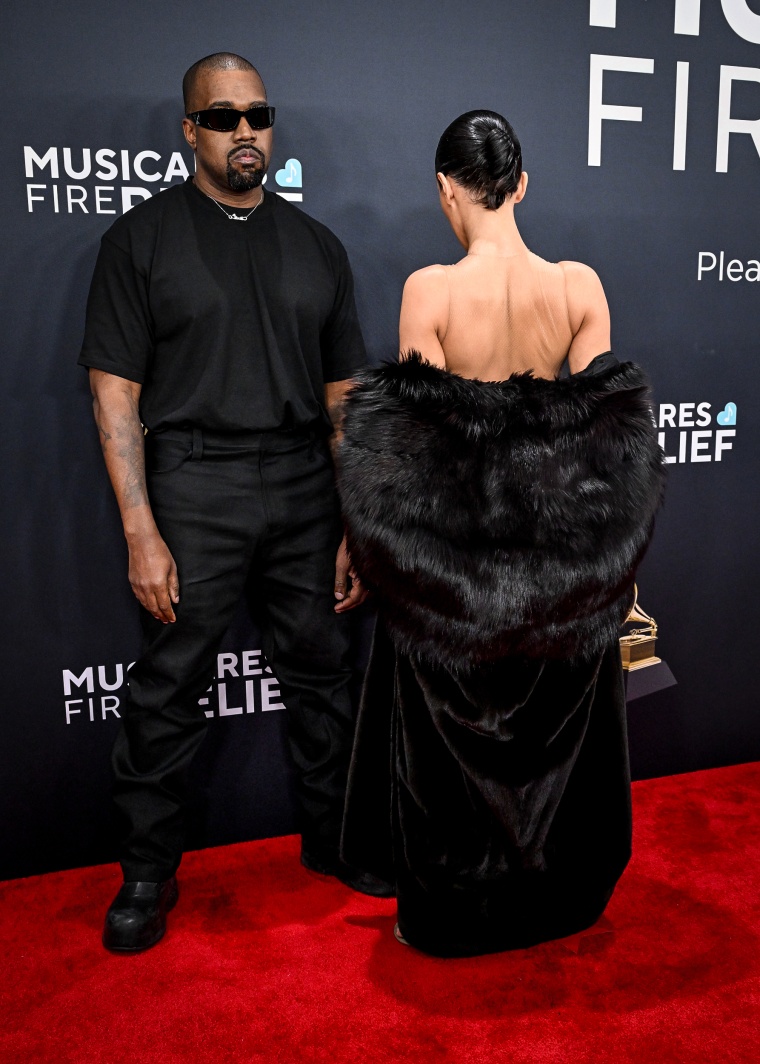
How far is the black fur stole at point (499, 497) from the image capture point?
172 centimetres

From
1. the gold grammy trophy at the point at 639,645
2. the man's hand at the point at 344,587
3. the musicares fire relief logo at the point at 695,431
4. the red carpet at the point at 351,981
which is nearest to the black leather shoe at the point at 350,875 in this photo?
the red carpet at the point at 351,981

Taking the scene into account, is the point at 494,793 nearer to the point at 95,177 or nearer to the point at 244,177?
the point at 244,177

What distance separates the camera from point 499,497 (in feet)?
5.67

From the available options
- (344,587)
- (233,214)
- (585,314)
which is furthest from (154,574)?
(585,314)

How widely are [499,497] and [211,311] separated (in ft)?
2.90

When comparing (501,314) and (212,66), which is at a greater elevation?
(212,66)

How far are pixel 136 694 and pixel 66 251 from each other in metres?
1.15

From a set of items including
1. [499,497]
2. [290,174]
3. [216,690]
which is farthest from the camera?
[216,690]

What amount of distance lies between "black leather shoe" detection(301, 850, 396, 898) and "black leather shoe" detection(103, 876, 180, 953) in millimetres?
436

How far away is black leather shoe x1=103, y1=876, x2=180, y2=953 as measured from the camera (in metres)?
2.19

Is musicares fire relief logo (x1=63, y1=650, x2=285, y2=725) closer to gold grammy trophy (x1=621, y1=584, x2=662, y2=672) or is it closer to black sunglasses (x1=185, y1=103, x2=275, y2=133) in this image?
gold grammy trophy (x1=621, y1=584, x2=662, y2=672)

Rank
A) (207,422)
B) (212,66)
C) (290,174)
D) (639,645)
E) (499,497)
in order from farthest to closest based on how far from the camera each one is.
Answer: (639,645), (290,174), (207,422), (212,66), (499,497)

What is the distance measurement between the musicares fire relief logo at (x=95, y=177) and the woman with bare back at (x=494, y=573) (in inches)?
32.5

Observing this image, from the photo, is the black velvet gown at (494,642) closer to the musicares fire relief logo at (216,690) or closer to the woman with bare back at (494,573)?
the woman with bare back at (494,573)
